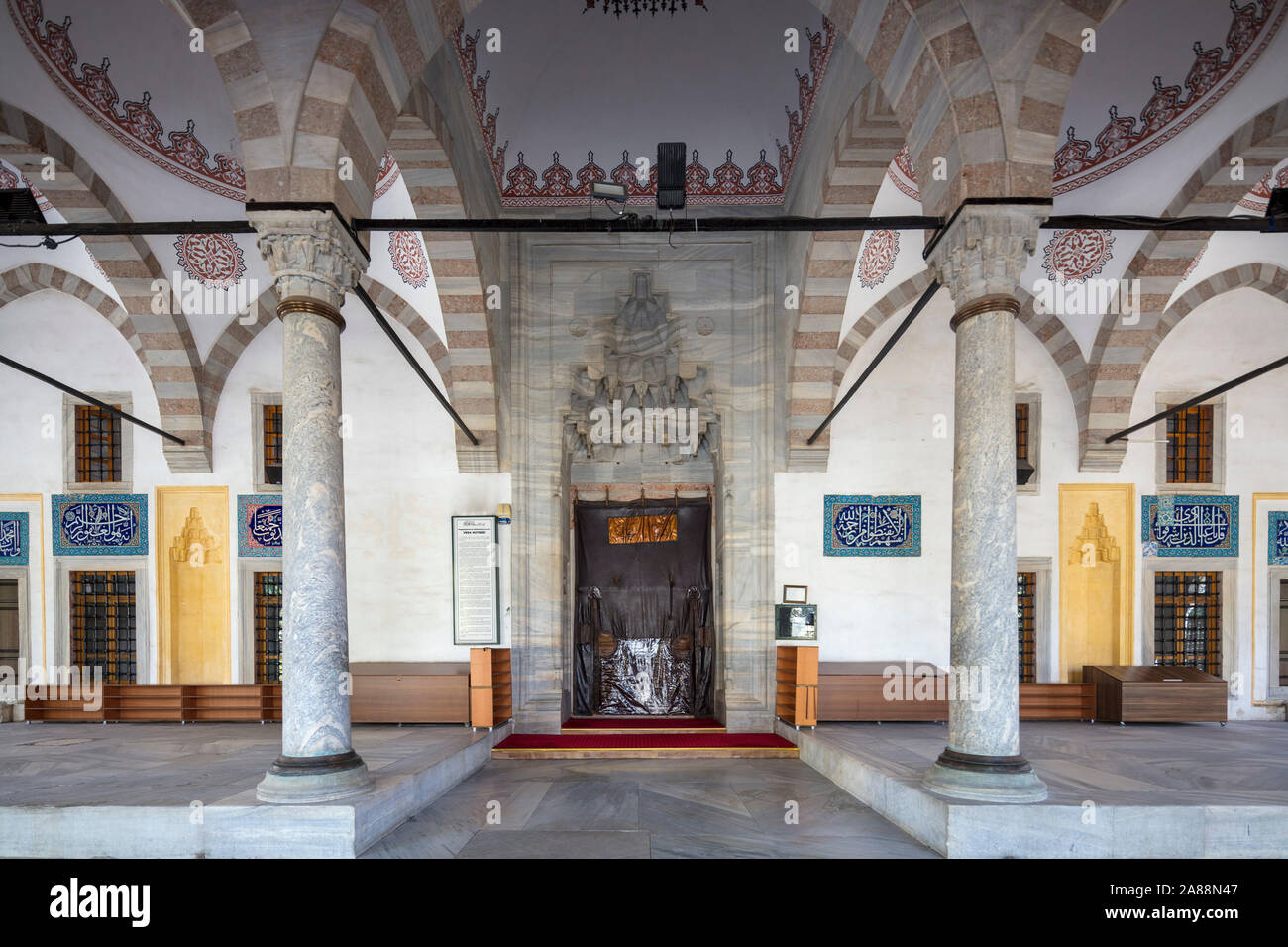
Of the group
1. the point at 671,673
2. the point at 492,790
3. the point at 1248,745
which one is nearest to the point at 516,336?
the point at 671,673

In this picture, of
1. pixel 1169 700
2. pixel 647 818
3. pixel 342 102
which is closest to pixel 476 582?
pixel 647 818

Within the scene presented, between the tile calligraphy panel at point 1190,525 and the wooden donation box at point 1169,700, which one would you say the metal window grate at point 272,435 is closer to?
the wooden donation box at point 1169,700

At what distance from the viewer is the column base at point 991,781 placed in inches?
157

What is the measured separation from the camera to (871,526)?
8.36 metres

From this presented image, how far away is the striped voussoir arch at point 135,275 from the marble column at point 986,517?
6652 mm

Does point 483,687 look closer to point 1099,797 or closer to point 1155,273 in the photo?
point 1099,797

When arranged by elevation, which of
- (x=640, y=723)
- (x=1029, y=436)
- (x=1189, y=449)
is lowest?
(x=640, y=723)

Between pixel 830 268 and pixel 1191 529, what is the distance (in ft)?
15.4

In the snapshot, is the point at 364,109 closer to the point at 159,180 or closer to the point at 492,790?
the point at 159,180

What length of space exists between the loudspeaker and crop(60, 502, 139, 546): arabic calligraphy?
269 inches

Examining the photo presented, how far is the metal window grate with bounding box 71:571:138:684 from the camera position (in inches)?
340

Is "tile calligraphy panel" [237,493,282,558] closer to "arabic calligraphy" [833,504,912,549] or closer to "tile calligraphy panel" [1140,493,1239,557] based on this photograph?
"arabic calligraphy" [833,504,912,549]

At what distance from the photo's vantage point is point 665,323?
826 cm

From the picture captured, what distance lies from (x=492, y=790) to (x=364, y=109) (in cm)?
429
